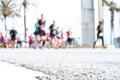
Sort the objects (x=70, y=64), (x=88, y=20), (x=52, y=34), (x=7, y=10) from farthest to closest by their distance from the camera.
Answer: (x=7, y=10)
(x=88, y=20)
(x=52, y=34)
(x=70, y=64)

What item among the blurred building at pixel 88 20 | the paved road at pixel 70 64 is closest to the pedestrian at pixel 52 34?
the blurred building at pixel 88 20

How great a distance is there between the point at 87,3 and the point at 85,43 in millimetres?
3344

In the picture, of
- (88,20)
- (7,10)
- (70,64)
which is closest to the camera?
(70,64)

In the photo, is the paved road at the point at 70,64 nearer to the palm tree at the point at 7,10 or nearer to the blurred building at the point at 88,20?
the blurred building at the point at 88,20

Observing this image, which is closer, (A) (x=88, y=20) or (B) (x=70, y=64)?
(B) (x=70, y=64)

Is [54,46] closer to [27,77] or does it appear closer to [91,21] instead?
[91,21]

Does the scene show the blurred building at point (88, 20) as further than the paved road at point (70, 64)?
Yes

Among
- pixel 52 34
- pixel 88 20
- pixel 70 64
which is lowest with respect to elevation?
pixel 70 64

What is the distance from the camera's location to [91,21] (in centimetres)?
3816

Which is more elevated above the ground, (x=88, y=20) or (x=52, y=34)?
(x=88, y=20)

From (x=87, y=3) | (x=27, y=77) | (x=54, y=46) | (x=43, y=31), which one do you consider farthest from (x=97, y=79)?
(x=87, y=3)

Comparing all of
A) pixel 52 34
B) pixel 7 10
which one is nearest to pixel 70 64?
pixel 52 34

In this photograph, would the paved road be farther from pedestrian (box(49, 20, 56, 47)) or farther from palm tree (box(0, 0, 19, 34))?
palm tree (box(0, 0, 19, 34))

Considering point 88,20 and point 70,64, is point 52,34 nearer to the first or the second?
point 88,20
